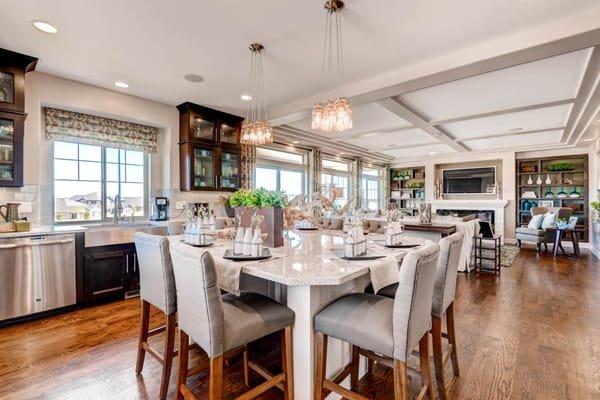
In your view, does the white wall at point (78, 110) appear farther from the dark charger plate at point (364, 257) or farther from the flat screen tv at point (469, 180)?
the flat screen tv at point (469, 180)

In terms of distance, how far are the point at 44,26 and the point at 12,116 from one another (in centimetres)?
115

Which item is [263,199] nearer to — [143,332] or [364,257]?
[364,257]

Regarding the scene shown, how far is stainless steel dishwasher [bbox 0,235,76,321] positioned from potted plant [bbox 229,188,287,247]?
7.85 ft

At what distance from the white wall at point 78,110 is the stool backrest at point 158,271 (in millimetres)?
2516

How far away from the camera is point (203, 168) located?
473 centimetres

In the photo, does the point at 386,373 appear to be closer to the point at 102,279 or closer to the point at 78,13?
the point at 102,279

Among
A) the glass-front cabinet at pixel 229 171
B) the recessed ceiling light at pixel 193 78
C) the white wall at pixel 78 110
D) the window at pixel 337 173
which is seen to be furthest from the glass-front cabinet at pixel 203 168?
the window at pixel 337 173

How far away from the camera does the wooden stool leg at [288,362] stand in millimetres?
1502

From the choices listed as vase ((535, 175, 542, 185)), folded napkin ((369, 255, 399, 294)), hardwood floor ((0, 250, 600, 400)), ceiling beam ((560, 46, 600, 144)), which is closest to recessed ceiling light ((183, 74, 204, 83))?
hardwood floor ((0, 250, 600, 400))

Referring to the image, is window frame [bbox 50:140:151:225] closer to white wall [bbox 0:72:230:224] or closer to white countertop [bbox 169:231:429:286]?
white wall [bbox 0:72:230:224]

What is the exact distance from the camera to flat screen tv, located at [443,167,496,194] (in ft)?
29.6

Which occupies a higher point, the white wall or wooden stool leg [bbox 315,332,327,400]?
the white wall

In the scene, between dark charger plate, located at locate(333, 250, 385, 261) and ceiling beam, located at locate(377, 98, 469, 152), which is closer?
dark charger plate, located at locate(333, 250, 385, 261)

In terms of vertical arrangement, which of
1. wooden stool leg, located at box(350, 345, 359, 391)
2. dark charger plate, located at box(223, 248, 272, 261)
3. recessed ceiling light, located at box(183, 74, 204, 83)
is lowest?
wooden stool leg, located at box(350, 345, 359, 391)
